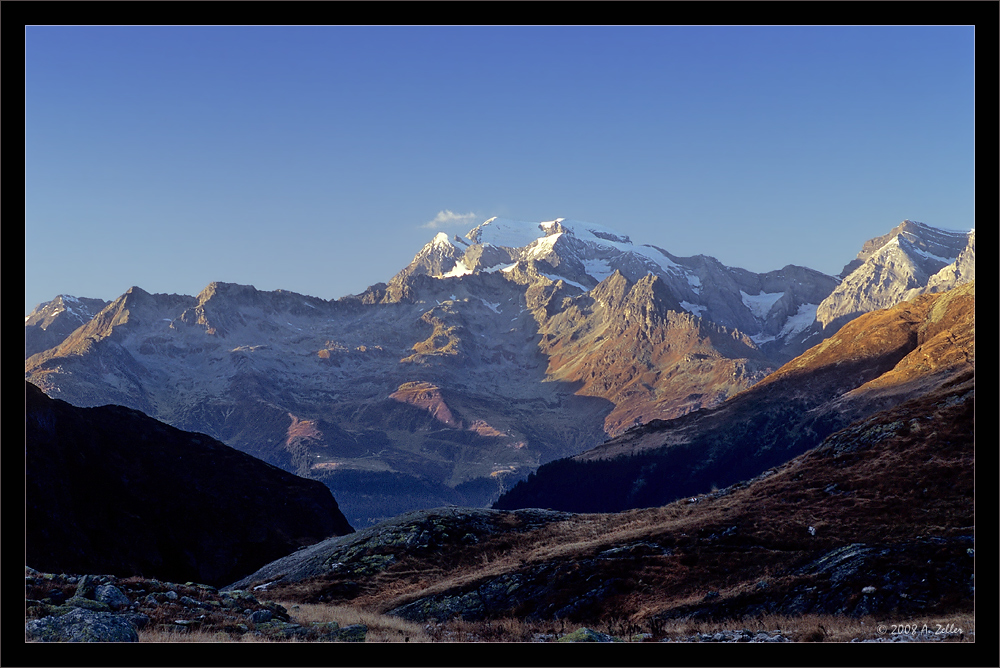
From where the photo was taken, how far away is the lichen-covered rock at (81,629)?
2206 cm

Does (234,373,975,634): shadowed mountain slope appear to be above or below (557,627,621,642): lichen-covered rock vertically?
below

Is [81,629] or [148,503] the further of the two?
[148,503]

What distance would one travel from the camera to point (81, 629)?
22484 millimetres

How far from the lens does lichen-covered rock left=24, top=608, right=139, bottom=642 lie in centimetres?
2206

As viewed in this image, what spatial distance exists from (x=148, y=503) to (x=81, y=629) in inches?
3766

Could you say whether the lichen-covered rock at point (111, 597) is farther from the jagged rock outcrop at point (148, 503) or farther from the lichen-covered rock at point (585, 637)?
the jagged rock outcrop at point (148, 503)

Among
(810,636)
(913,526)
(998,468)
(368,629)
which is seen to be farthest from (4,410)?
(913,526)

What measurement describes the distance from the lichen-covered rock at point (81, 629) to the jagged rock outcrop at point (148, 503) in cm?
6847

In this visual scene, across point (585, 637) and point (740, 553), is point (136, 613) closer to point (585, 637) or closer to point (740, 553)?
point (585, 637)

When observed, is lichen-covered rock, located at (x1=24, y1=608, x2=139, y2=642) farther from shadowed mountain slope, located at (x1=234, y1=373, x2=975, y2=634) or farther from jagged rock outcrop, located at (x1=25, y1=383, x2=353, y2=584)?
jagged rock outcrop, located at (x1=25, y1=383, x2=353, y2=584)

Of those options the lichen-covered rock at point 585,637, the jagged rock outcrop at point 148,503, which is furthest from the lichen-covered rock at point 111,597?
the jagged rock outcrop at point 148,503

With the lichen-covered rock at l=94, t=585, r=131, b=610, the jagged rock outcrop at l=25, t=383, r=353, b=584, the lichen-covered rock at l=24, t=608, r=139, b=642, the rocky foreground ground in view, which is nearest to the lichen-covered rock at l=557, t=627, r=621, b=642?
the rocky foreground ground

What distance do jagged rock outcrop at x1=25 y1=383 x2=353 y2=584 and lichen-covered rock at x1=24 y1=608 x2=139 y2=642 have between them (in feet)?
225

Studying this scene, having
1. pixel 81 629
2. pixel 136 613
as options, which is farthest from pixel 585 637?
pixel 136 613
